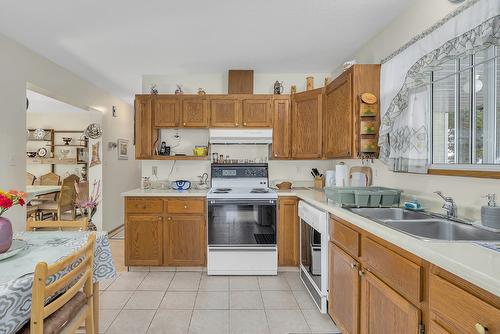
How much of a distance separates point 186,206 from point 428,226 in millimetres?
2374

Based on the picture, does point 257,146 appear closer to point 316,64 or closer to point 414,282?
point 316,64

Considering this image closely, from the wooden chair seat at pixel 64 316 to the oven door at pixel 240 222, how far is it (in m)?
1.70

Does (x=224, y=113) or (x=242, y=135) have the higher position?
(x=224, y=113)

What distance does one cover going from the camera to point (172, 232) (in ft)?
10.8

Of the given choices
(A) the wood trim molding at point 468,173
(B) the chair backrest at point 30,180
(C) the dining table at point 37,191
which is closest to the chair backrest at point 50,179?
(B) the chair backrest at point 30,180

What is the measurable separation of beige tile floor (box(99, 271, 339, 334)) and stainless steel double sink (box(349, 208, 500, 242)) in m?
0.97

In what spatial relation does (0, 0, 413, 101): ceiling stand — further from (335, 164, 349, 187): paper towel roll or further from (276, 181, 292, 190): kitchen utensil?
(276, 181, 292, 190): kitchen utensil

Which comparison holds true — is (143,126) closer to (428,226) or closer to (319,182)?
(319,182)

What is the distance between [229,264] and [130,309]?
1085 millimetres

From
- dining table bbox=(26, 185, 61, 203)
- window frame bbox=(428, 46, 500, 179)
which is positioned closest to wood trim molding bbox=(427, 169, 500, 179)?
window frame bbox=(428, 46, 500, 179)

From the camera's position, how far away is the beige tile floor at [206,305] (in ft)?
7.24

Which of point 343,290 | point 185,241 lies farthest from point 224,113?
point 343,290

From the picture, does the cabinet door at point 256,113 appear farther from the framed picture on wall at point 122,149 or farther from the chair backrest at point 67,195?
the chair backrest at point 67,195

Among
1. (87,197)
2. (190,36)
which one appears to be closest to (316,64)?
(190,36)
